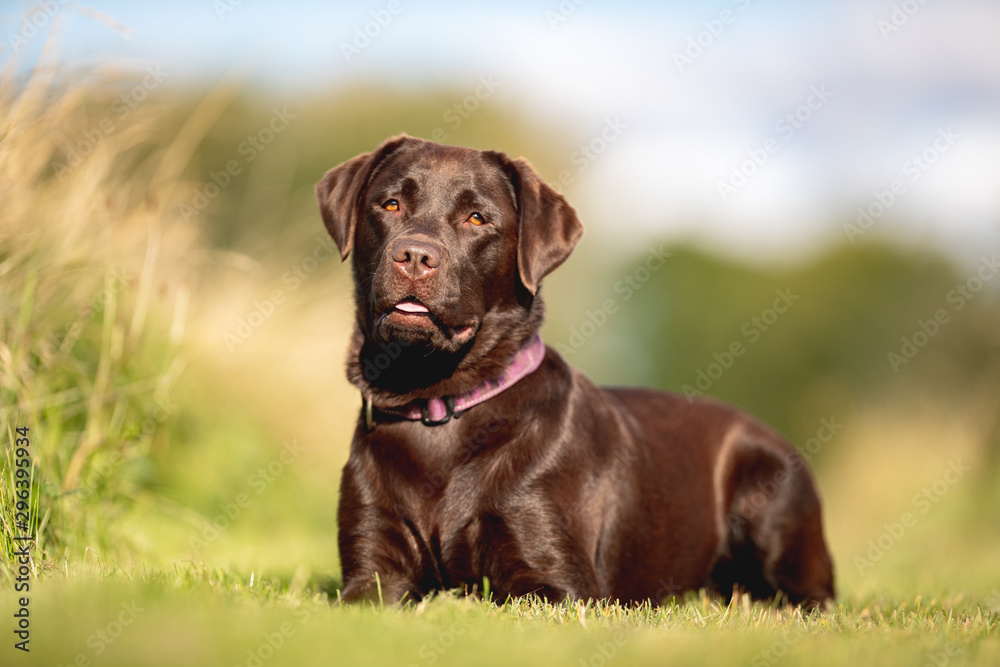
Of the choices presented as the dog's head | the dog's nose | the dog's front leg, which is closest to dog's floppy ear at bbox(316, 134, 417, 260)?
the dog's head

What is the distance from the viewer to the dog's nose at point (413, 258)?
3.55 m

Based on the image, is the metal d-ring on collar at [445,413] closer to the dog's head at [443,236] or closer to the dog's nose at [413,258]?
the dog's head at [443,236]

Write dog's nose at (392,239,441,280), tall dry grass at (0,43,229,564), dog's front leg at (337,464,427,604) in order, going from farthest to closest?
tall dry grass at (0,43,229,564)
dog's front leg at (337,464,427,604)
dog's nose at (392,239,441,280)

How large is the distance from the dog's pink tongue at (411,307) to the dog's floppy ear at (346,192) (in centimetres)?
56

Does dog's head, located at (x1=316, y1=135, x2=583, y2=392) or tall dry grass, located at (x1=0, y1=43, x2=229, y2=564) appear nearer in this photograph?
dog's head, located at (x1=316, y1=135, x2=583, y2=392)

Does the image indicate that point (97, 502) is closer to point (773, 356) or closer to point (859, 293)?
point (773, 356)

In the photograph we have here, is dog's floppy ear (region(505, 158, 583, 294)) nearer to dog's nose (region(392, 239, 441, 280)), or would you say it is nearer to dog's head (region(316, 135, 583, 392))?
dog's head (region(316, 135, 583, 392))

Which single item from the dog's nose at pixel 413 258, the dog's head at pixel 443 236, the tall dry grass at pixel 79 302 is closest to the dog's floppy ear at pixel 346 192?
the dog's head at pixel 443 236

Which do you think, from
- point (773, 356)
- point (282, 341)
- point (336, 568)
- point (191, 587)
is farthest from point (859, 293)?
point (191, 587)

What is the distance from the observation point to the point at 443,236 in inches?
A: 149

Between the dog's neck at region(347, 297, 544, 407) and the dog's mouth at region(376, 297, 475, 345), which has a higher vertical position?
the dog's mouth at region(376, 297, 475, 345)

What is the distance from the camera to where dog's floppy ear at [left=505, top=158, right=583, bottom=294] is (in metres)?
3.97

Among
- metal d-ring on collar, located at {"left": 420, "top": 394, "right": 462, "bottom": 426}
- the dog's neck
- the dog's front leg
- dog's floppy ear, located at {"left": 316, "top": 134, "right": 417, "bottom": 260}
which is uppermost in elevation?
dog's floppy ear, located at {"left": 316, "top": 134, "right": 417, "bottom": 260}

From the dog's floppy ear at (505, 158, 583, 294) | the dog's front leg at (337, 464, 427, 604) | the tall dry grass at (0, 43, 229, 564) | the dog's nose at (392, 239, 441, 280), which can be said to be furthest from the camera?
the tall dry grass at (0, 43, 229, 564)
